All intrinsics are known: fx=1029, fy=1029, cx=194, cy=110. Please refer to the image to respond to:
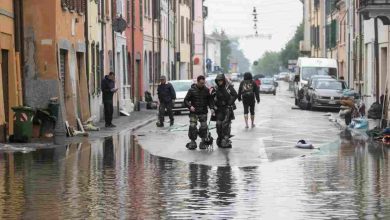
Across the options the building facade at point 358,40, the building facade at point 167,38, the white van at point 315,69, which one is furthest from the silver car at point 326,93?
the building facade at point 167,38

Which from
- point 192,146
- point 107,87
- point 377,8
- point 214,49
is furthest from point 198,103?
point 214,49

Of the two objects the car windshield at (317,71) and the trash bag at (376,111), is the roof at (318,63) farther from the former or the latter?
the trash bag at (376,111)

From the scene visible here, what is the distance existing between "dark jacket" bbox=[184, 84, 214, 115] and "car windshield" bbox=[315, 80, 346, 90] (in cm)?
2534

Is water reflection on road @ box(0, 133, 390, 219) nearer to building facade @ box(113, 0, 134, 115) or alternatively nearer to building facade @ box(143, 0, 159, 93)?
building facade @ box(113, 0, 134, 115)

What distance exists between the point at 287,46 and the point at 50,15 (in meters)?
128

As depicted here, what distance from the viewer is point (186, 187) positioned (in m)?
14.9

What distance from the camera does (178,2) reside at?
7819 cm

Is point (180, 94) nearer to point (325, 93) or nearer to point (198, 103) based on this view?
point (325, 93)

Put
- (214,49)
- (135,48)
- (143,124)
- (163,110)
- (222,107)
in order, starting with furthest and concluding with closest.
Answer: (214,49) → (135,48) → (143,124) → (163,110) → (222,107)

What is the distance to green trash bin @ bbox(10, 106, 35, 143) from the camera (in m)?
24.5

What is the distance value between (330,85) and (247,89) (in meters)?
17.0

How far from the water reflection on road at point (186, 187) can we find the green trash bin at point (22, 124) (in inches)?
111

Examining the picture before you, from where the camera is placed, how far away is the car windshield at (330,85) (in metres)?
47.9

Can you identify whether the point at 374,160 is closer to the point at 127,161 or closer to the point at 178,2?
the point at 127,161
